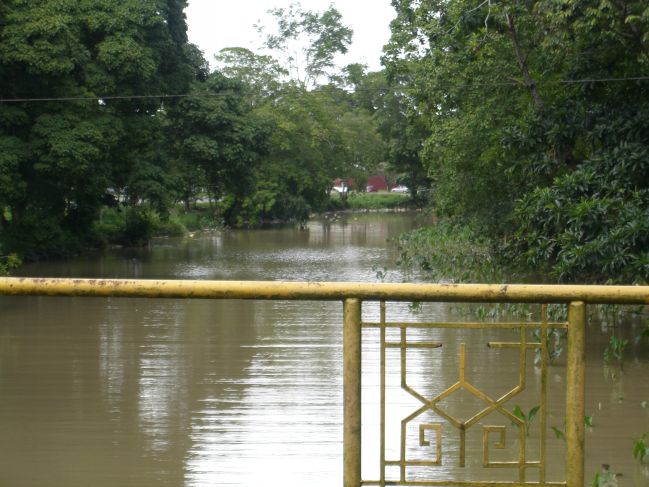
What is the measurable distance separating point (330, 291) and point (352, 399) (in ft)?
1.32

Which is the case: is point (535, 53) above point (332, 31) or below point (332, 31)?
below

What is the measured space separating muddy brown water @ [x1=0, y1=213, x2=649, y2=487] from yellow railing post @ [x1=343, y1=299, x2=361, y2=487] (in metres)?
0.53

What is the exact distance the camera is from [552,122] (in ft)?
42.7

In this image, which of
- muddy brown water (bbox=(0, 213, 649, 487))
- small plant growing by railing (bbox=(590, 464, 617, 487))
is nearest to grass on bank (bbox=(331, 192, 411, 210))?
muddy brown water (bbox=(0, 213, 649, 487))

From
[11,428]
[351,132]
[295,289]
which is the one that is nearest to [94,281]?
[295,289]

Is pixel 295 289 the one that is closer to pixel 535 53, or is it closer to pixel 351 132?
pixel 535 53

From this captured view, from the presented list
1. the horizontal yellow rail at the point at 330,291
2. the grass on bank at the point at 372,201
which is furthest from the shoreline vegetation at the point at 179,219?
the horizontal yellow rail at the point at 330,291

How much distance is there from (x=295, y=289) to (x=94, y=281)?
72cm

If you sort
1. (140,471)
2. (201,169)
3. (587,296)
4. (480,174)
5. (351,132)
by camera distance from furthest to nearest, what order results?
(351,132)
(201,169)
(480,174)
(140,471)
(587,296)

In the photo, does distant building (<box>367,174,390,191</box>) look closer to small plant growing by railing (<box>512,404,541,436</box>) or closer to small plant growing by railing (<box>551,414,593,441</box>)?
small plant growing by railing (<box>551,414,593,441</box>)

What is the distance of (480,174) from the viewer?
18734mm

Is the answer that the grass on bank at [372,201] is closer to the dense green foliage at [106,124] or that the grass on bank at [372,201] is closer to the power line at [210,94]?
the dense green foliage at [106,124]

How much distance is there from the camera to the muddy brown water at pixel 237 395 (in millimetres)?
5609

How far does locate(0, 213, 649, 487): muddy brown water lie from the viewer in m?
5.61
